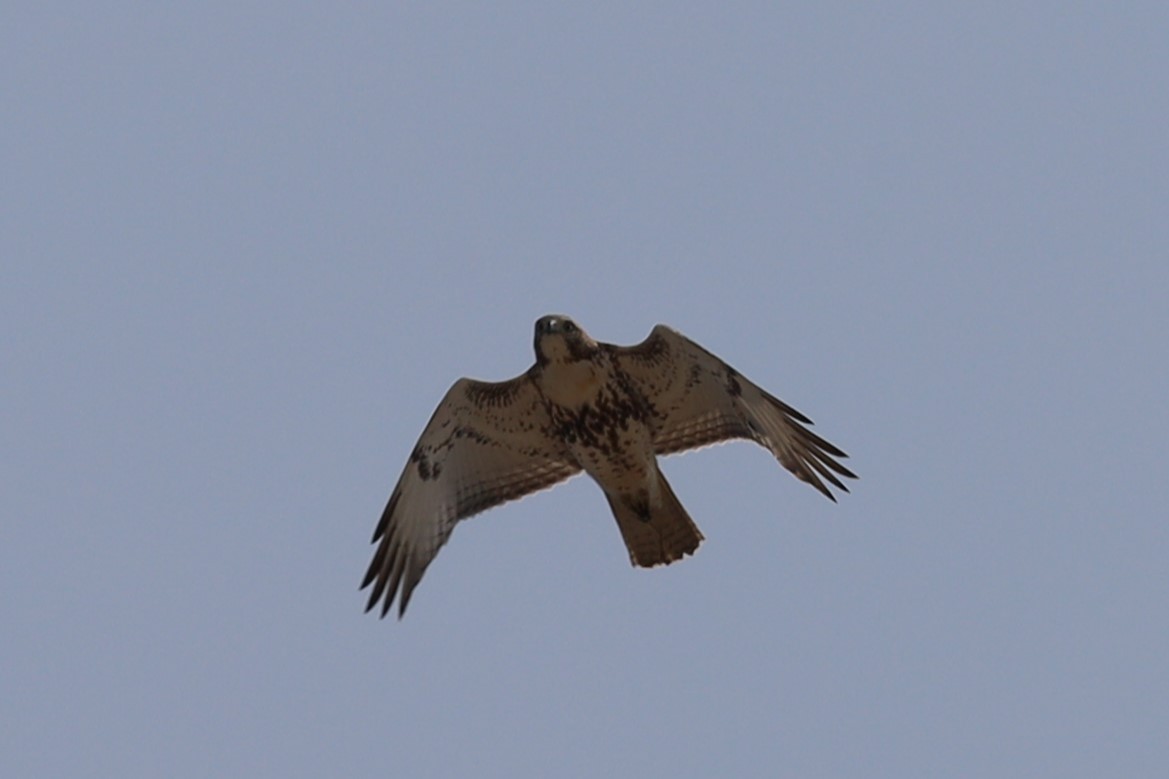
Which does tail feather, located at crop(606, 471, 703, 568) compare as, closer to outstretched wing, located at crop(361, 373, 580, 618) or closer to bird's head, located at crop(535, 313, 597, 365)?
outstretched wing, located at crop(361, 373, 580, 618)

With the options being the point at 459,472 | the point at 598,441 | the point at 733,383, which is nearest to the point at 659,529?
the point at 598,441

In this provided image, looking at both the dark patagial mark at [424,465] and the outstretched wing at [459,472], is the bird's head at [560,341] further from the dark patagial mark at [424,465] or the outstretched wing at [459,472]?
the dark patagial mark at [424,465]

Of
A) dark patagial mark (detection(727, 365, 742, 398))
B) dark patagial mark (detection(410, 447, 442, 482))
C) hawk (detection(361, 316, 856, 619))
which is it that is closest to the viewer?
hawk (detection(361, 316, 856, 619))

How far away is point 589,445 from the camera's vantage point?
448 inches

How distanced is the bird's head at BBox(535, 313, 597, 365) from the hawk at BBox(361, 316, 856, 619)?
3.9 inches

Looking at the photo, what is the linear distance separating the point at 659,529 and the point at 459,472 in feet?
5.15

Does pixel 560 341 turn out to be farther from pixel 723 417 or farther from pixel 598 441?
pixel 723 417

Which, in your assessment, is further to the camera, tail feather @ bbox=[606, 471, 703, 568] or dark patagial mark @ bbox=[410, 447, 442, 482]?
dark patagial mark @ bbox=[410, 447, 442, 482]

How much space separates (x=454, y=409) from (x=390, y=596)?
1.42 meters

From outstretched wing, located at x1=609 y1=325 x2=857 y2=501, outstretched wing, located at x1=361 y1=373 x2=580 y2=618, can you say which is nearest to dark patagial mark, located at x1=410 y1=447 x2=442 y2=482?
outstretched wing, located at x1=361 y1=373 x2=580 y2=618

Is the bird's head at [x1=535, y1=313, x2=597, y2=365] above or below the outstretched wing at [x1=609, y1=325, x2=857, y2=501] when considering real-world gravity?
above

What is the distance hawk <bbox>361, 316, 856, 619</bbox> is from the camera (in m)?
11.2

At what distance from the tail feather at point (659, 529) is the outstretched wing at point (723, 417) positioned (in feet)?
1.32

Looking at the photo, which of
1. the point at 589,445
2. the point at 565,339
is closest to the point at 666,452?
the point at 589,445
